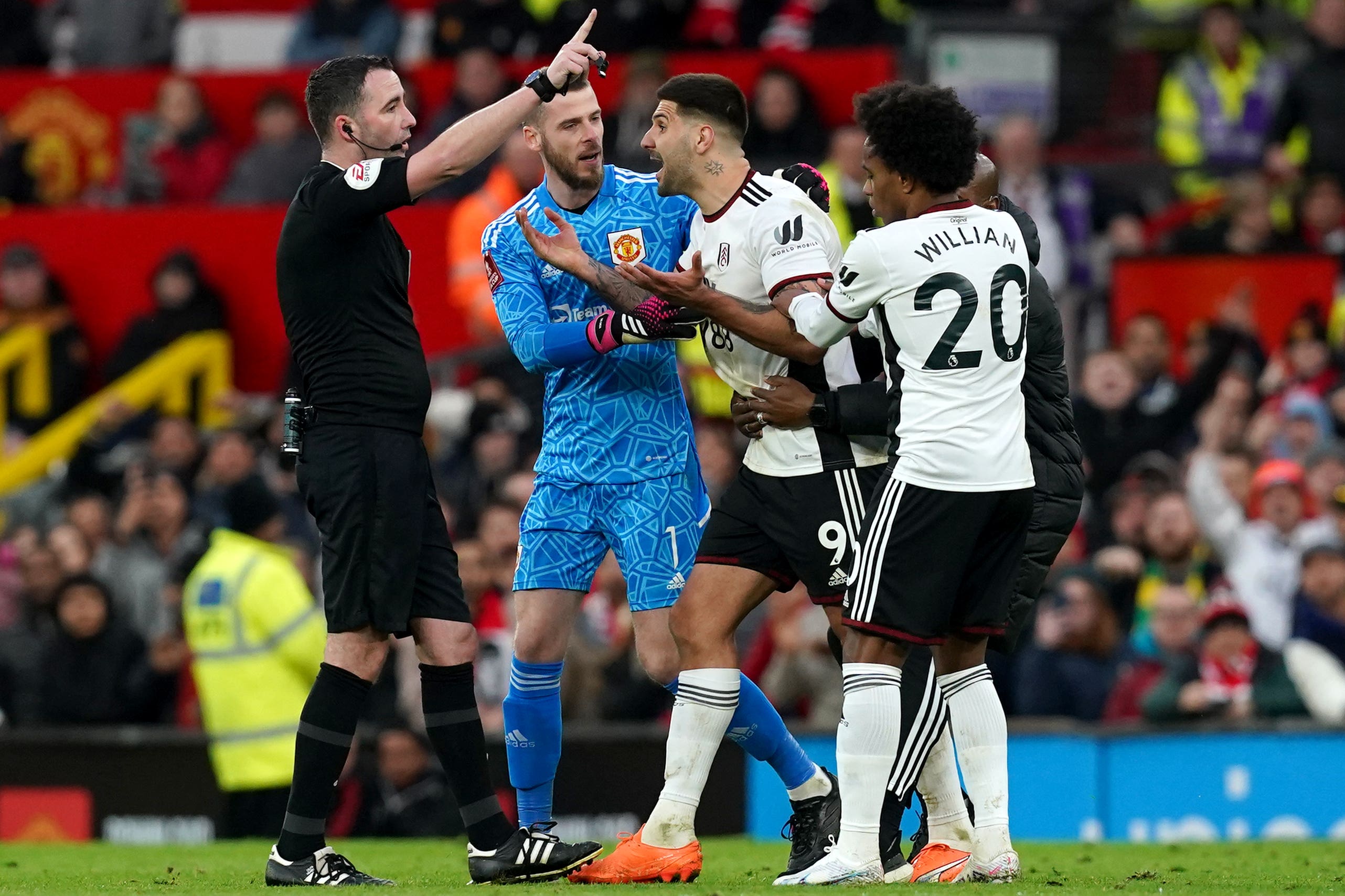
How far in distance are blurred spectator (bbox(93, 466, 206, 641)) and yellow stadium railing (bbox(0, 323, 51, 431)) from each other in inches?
98.6

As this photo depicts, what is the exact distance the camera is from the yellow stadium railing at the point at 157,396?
1565cm

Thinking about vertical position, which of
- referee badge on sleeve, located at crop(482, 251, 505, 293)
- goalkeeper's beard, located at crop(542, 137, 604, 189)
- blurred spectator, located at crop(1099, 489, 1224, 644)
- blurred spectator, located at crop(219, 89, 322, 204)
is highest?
blurred spectator, located at crop(219, 89, 322, 204)

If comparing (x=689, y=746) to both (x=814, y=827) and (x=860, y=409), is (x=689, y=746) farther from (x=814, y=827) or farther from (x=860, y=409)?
(x=860, y=409)

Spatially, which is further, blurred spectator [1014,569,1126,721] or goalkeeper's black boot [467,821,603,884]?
blurred spectator [1014,569,1126,721]

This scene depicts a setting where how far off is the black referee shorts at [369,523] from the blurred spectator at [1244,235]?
7823 millimetres

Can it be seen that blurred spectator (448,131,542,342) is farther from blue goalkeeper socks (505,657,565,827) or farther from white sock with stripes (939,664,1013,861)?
white sock with stripes (939,664,1013,861)

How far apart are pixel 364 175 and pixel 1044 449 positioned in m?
2.39

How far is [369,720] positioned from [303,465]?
4.75 meters

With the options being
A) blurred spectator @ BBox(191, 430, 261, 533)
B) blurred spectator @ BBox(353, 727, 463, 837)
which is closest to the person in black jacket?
blurred spectator @ BBox(353, 727, 463, 837)

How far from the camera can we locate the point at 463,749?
23.2 ft

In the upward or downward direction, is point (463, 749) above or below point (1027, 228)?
below

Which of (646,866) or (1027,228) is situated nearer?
(646,866)

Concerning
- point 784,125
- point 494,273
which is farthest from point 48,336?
point 494,273

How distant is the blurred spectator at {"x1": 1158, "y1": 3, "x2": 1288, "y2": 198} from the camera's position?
15633 millimetres
